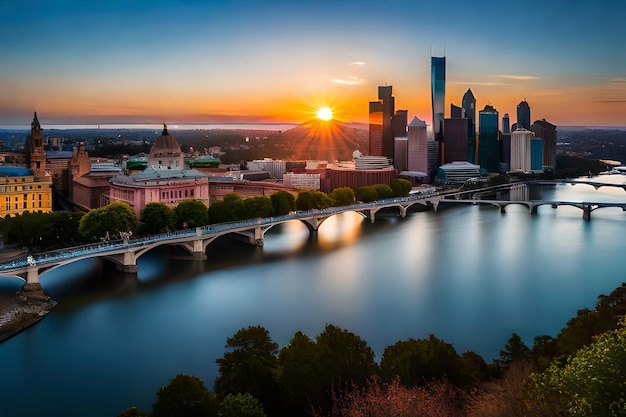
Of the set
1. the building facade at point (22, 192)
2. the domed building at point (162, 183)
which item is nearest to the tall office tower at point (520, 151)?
the domed building at point (162, 183)

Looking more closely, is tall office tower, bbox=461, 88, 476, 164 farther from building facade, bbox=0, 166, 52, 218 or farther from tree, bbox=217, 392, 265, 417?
tree, bbox=217, 392, 265, 417

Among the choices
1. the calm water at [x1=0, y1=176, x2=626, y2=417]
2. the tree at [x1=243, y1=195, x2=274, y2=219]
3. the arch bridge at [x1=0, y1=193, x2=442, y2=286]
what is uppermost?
the tree at [x1=243, y1=195, x2=274, y2=219]

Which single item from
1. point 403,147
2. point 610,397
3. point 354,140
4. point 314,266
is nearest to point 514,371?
point 610,397

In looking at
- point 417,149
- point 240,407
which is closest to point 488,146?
point 417,149

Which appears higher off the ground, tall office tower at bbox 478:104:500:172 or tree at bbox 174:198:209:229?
tall office tower at bbox 478:104:500:172

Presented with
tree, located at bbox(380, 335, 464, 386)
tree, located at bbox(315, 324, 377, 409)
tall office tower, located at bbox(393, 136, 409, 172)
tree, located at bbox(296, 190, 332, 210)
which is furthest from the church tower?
tall office tower, located at bbox(393, 136, 409, 172)

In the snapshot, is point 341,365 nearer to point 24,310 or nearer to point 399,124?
point 24,310

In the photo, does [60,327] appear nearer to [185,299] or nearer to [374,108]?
[185,299]
